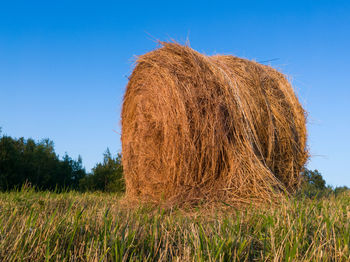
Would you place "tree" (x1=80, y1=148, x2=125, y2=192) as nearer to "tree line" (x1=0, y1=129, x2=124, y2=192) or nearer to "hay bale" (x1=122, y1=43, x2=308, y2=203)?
"tree line" (x1=0, y1=129, x2=124, y2=192)

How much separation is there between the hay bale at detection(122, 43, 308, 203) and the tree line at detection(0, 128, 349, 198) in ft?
7.87

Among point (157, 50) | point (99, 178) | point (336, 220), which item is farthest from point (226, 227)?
point (99, 178)

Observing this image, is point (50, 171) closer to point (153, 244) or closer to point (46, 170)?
point (46, 170)

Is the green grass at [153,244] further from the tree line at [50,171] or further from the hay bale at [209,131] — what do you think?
the tree line at [50,171]

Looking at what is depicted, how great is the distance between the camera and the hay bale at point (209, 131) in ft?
14.2

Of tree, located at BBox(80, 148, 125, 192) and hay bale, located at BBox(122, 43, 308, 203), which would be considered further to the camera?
tree, located at BBox(80, 148, 125, 192)

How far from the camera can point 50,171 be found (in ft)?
33.5

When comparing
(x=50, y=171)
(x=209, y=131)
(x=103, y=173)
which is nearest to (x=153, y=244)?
(x=209, y=131)

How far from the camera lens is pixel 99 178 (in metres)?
9.46

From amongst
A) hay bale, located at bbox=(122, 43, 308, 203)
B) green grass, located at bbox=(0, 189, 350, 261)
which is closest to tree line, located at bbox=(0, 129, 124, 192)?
hay bale, located at bbox=(122, 43, 308, 203)

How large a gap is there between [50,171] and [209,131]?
742cm

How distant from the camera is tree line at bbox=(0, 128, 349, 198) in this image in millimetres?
8531

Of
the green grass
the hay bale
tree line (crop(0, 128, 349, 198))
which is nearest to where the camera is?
the green grass

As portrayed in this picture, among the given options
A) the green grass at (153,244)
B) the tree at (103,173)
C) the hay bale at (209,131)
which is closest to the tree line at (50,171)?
the tree at (103,173)
